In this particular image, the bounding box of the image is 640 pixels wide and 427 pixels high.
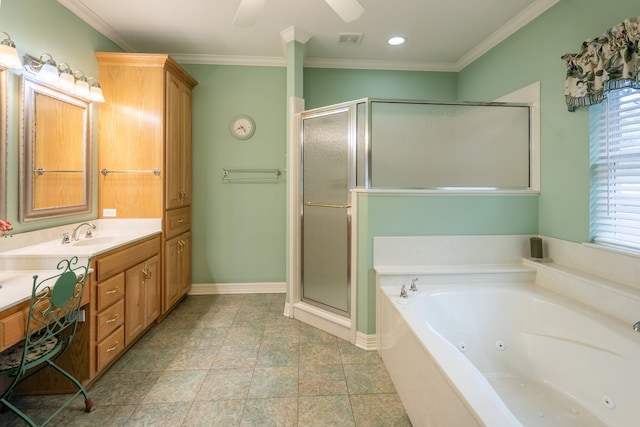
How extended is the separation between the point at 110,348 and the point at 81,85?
1.90 metres

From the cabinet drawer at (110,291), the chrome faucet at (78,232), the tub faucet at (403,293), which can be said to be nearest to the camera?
the cabinet drawer at (110,291)

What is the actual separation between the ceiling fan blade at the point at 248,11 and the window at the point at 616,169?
2.15 m

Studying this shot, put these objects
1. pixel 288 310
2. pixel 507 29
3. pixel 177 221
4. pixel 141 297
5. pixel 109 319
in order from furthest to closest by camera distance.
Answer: pixel 177 221
pixel 288 310
pixel 507 29
pixel 141 297
pixel 109 319

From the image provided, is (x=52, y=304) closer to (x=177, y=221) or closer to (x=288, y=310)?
(x=177, y=221)

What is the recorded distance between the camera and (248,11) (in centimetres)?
158

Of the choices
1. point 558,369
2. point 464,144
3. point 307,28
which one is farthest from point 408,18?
Answer: point 558,369

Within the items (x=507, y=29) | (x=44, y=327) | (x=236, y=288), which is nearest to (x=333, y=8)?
(x=507, y=29)

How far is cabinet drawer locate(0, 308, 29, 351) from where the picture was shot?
1.27 m

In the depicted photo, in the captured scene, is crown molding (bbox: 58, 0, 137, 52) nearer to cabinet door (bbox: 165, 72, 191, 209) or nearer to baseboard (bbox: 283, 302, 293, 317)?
cabinet door (bbox: 165, 72, 191, 209)

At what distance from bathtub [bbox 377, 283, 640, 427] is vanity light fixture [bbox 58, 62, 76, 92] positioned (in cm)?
267

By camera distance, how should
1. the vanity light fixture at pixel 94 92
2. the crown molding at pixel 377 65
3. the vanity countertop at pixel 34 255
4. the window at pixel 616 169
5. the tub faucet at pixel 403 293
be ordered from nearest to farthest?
the vanity countertop at pixel 34 255 → the window at pixel 616 169 → the tub faucet at pixel 403 293 → the vanity light fixture at pixel 94 92 → the crown molding at pixel 377 65

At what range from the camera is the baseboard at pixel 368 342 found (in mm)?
2283

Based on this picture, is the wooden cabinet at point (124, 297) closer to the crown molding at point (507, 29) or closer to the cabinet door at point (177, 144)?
the cabinet door at point (177, 144)

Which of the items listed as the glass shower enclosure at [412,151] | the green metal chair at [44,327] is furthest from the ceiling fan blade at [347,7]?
the green metal chair at [44,327]
